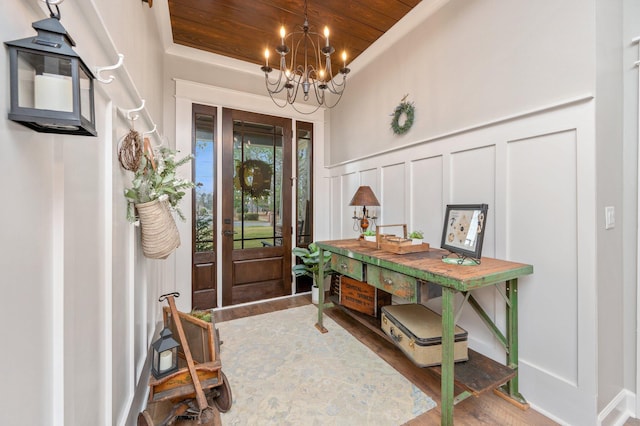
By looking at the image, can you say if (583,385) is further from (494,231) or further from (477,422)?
(494,231)

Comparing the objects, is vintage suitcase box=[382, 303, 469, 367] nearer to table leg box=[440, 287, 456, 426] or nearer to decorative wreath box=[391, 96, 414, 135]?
table leg box=[440, 287, 456, 426]

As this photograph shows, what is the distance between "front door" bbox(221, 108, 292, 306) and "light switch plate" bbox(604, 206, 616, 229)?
2914 mm

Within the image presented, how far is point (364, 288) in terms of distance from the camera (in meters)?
2.48

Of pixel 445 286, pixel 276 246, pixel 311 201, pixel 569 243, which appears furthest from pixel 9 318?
pixel 311 201

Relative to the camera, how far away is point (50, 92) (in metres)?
0.56

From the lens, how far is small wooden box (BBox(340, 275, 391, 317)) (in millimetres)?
2420

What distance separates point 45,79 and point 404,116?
256 cm

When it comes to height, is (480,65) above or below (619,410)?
above

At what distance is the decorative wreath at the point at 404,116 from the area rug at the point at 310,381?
6.64 ft

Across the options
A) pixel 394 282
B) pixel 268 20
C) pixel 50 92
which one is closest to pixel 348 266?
pixel 394 282

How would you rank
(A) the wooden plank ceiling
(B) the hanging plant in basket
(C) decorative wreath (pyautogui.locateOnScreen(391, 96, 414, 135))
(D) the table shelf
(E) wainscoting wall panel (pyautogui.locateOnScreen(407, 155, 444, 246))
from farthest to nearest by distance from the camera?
(C) decorative wreath (pyautogui.locateOnScreen(391, 96, 414, 135))
(A) the wooden plank ceiling
(E) wainscoting wall panel (pyautogui.locateOnScreen(407, 155, 444, 246))
(D) the table shelf
(B) the hanging plant in basket

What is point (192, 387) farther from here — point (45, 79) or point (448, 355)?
point (45, 79)

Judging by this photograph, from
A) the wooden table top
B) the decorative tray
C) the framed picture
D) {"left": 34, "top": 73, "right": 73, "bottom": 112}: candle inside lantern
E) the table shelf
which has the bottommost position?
the table shelf

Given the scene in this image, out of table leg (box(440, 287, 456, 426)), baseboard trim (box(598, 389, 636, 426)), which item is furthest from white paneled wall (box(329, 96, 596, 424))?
table leg (box(440, 287, 456, 426))
